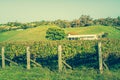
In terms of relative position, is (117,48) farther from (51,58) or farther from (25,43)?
(25,43)

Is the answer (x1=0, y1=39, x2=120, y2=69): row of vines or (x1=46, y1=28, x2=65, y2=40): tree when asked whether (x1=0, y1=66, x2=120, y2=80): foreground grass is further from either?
(x1=46, y1=28, x2=65, y2=40): tree

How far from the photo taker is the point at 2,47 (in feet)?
73.7

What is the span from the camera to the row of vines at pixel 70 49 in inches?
720

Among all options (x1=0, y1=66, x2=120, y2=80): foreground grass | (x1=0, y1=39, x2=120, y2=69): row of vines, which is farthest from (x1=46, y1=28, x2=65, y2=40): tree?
(x1=0, y1=66, x2=120, y2=80): foreground grass

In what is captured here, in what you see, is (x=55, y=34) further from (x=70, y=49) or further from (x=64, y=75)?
(x=64, y=75)

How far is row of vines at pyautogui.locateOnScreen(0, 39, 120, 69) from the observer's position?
18.3 meters

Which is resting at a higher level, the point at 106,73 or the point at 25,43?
the point at 25,43

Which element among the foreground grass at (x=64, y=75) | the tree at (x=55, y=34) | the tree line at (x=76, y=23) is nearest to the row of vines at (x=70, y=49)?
the foreground grass at (x=64, y=75)

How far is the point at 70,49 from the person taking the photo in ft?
64.1

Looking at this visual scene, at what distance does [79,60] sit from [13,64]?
6.01m

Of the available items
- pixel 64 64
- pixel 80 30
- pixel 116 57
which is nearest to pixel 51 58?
pixel 64 64

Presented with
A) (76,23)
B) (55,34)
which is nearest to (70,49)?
(55,34)

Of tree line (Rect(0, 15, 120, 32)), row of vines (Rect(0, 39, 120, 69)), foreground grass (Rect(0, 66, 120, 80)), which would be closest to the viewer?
foreground grass (Rect(0, 66, 120, 80))

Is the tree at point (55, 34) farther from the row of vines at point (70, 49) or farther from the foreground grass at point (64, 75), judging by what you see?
the foreground grass at point (64, 75)
